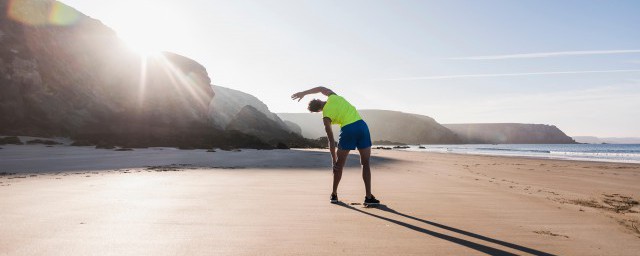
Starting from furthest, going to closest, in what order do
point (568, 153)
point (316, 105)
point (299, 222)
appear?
point (568, 153) → point (316, 105) → point (299, 222)

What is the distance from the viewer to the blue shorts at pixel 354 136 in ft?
17.3

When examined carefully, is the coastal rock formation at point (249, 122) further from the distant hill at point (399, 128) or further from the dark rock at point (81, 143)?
the distant hill at point (399, 128)

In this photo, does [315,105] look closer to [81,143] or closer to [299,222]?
[299,222]

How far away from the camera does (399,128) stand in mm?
181375

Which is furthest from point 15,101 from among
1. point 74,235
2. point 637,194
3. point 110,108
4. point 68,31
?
point 637,194

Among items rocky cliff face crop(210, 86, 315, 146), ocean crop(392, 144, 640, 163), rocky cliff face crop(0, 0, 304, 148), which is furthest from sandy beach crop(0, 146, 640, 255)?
rocky cliff face crop(210, 86, 315, 146)

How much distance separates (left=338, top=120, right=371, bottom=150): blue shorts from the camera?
526 cm

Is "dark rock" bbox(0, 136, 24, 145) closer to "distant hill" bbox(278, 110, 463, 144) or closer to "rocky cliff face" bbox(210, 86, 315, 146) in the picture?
"rocky cliff face" bbox(210, 86, 315, 146)

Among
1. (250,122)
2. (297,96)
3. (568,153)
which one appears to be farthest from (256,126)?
(297,96)

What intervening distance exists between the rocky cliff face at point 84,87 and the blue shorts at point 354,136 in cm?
2154

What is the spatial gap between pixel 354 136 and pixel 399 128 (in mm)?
179736

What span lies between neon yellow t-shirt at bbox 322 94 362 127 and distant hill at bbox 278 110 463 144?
169500mm

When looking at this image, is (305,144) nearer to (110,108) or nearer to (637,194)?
(110,108)

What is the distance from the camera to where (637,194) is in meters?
6.88
